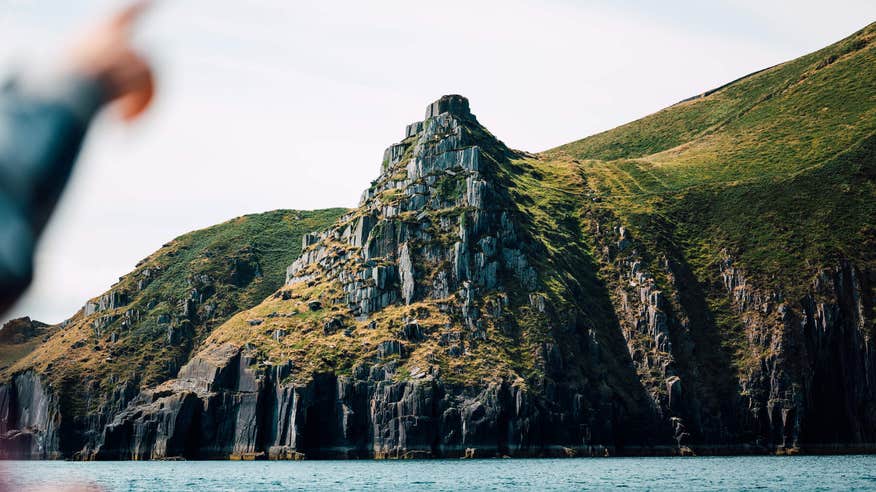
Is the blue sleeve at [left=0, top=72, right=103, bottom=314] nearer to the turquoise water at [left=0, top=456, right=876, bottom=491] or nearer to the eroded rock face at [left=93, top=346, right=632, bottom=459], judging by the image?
the turquoise water at [left=0, top=456, right=876, bottom=491]

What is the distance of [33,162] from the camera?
6762 mm

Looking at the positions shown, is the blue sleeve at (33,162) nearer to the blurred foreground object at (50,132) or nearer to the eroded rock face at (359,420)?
the blurred foreground object at (50,132)

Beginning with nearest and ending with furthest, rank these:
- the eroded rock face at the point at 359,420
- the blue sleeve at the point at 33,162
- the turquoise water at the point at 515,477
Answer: the blue sleeve at the point at 33,162
the turquoise water at the point at 515,477
the eroded rock face at the point at 359,420

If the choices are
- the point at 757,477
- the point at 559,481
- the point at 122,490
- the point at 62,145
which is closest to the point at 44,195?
the point at 62,145

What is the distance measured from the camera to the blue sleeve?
6555mm

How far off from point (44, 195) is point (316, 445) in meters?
184

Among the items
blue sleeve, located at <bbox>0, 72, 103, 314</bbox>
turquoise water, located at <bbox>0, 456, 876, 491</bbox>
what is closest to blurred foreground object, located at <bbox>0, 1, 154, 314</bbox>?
blue sleeve, located at <bbox>0, 72, 103, 314</bbox>

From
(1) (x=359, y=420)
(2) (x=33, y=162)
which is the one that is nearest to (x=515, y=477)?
(1) (x=359, y=420)

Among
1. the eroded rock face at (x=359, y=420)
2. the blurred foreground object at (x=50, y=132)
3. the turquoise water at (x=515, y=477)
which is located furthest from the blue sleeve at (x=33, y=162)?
the eroded rock face at (x=359, y=420)

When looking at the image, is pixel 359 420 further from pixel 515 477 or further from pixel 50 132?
pixel 50 132

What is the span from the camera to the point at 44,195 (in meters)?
6.90

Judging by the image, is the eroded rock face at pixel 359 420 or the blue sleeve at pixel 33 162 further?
the eroded rock face at pixel 359 420

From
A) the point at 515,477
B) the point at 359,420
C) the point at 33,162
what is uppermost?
the point at 359,420

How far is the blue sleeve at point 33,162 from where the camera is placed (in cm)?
655
